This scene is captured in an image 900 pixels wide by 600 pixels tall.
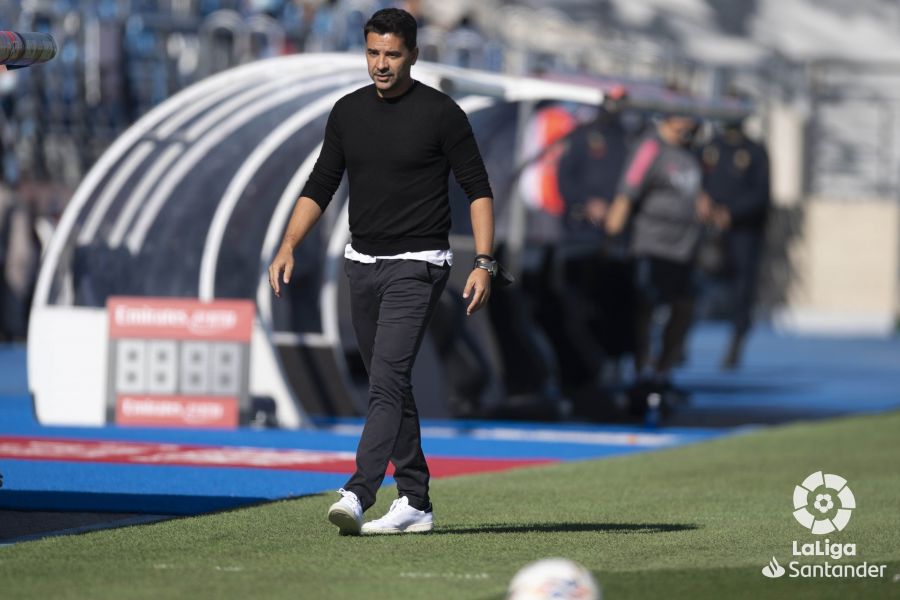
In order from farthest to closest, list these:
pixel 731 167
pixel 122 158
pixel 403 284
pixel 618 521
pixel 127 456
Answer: pixel 731 167 → pixel 122 158 → pixel 127 456 → pixel 618 521 → pixel 403 284

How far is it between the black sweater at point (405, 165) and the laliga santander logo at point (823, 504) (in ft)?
6.65

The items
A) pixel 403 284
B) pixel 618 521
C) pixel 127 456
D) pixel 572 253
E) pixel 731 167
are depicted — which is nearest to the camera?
pixel 403 284

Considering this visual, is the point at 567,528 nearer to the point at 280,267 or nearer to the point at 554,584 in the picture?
the point at 280,267

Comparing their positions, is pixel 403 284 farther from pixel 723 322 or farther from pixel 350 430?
pixel 723 322

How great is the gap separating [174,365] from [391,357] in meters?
5.88

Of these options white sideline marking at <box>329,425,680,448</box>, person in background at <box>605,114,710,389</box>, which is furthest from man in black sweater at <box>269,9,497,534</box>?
person in background at <box>605,114,710,389</box>

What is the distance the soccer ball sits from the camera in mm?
5219

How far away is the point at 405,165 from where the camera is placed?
7617 millimetres

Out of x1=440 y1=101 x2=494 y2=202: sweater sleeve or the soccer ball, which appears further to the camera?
x1=440 y1=101 x2=494 y2=202: sweater sleeve

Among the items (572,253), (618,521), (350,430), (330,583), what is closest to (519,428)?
(350,430)

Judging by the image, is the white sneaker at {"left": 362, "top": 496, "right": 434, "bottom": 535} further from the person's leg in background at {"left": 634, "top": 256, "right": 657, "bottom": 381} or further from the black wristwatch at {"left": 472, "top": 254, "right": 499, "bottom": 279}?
the person's leg in background at {"left": 634, "top": 256, "right": 657, "bottom": 381}

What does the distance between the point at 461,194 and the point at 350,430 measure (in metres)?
2.11

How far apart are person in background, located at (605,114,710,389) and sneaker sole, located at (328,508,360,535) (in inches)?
280

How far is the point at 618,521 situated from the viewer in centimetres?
838
